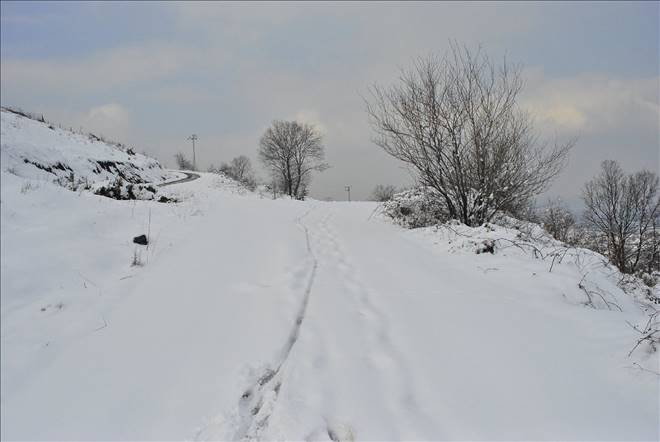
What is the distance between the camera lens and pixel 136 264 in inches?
159

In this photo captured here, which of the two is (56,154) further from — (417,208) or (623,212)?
(623,212)

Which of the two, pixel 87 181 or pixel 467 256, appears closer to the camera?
pixel 87 181

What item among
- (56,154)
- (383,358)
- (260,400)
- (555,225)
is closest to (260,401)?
(260,400)

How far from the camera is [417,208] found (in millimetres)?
10234

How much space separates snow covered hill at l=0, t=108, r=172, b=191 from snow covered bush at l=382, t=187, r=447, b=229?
22.7ft

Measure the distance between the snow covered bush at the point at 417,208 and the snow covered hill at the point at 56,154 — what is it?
272 inches

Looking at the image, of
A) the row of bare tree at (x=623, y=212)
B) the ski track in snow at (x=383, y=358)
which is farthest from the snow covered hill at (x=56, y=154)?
the row of bare tree at (x=623, y=212)

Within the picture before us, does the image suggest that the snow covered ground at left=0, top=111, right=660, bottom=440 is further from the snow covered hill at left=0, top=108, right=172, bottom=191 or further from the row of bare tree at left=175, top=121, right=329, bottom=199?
the row of bare tree at left=175, top=121, right=329, bottom=199

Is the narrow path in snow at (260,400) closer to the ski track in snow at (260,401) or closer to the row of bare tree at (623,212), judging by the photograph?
the ski track in snow at (260,401)

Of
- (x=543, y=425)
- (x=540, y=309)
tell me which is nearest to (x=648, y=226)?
(x=540, y=309)

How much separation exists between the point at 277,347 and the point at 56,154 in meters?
2.46

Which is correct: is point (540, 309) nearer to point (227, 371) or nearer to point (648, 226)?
point (227, 371)

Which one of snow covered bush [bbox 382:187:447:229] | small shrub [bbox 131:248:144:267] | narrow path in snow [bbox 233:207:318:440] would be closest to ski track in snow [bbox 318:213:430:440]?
narrow path in snow [bbox 233:207:318:440]

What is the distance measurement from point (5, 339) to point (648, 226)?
33882 mm
